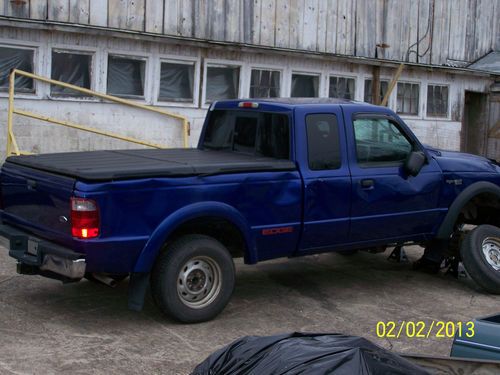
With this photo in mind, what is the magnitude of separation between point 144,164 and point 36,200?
3.10 feet

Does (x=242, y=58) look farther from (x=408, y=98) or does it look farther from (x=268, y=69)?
(x=408, y=98)

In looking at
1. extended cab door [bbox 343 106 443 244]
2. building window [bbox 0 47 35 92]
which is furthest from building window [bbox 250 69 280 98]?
extended cab door [bbox 343 106 443 244]

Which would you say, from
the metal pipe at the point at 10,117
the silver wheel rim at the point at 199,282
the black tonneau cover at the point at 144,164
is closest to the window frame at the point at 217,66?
the metal pipe at the point at 10,117

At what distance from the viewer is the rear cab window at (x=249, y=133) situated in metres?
6.91

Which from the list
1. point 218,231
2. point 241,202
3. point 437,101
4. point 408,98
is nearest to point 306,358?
point 241,202

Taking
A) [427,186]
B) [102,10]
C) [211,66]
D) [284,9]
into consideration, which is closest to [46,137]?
[102,10]

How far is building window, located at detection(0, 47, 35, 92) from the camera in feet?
35.8

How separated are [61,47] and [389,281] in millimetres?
6425

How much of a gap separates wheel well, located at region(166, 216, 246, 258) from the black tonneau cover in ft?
1.46

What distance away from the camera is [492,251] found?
7797mm

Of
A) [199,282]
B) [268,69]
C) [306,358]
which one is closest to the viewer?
[306,358]

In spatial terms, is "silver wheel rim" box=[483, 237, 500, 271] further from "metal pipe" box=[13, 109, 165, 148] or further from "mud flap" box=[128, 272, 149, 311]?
"metal pipe" box=[13, 109, 165, 148]

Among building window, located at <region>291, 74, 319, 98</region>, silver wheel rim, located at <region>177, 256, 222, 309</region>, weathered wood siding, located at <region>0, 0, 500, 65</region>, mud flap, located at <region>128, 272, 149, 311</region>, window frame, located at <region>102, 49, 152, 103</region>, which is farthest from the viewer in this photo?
building window, located at <region>291, 74, 319, 98</region>

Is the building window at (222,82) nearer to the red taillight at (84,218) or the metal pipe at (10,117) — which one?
the metal pipe at (10,117)
